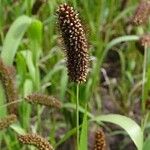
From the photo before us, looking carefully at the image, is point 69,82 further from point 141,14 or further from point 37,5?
point 141,14

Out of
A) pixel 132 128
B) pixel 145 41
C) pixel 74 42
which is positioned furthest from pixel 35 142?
pixel 145 41

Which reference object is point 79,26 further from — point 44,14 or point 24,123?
point 44,14

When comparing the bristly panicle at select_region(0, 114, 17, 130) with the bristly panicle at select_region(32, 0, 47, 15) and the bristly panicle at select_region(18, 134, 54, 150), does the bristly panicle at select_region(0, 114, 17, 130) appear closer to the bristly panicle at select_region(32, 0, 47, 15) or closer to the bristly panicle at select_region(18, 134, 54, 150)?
the bristly panicle at select_region(18, 134, 54, 150)

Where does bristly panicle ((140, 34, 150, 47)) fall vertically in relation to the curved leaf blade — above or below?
above

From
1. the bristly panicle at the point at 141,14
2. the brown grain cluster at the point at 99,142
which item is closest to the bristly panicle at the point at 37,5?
the bristly panicle at the point at 141,14

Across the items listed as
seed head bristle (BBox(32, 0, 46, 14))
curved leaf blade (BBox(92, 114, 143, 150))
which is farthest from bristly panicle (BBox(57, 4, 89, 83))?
seed head bristle (BBox(32, 0, 46, 14))

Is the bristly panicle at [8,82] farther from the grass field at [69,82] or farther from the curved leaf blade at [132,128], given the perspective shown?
the curved leaf blade at [132,128]

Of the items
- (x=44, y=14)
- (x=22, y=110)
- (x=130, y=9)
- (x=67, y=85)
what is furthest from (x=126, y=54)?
(x=22, y=110)
